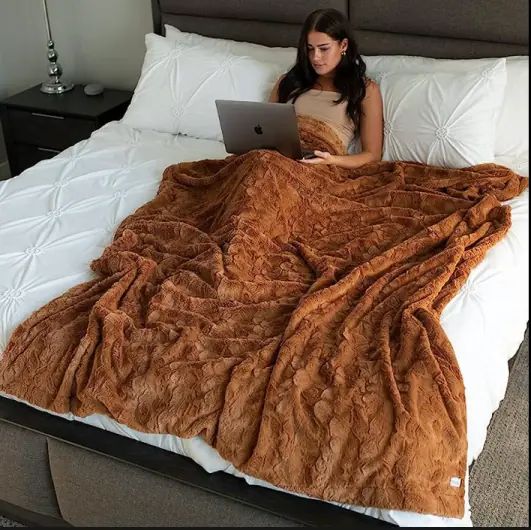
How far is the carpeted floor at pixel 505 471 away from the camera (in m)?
1.75

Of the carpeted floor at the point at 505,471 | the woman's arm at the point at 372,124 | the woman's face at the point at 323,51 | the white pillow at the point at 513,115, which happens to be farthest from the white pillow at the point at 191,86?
the carpeted floor at the point at 505,471

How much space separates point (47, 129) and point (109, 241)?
137 centimetres

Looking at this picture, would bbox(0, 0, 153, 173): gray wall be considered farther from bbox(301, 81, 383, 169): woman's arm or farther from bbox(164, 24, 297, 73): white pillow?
bbox(301, 81, 383, 169): woman's arm

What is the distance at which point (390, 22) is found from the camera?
8.30 ft

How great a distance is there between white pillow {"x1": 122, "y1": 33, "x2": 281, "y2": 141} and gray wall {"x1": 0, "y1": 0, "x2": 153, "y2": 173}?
0.51 metres

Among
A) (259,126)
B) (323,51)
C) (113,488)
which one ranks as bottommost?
(113,488)

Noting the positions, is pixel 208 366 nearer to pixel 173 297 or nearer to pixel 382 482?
pixel 173 297

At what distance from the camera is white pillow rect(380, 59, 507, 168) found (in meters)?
2.21

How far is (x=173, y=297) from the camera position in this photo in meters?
1.59

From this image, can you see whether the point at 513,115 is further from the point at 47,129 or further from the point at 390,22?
the point at 47,129

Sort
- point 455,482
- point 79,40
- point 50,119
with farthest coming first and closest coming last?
1. point 79,40
2. point 50,119
3. point 455,482

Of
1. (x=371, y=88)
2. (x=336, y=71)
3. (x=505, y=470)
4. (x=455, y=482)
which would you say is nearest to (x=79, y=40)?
(x=336, y=71)

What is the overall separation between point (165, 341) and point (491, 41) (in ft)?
5.44

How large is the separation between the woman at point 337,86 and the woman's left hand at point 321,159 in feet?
0.15
